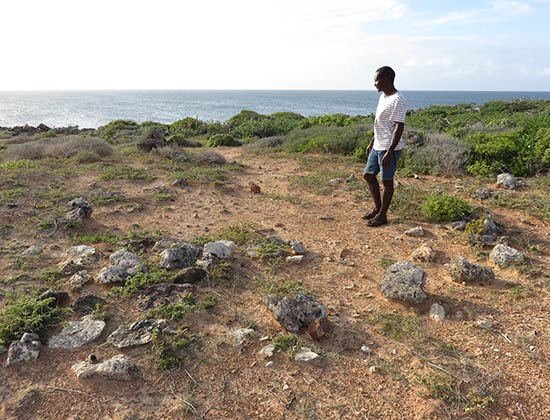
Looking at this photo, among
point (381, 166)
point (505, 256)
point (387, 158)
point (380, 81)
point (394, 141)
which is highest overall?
point (380, 81)

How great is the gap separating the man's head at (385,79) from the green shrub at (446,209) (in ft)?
5.37

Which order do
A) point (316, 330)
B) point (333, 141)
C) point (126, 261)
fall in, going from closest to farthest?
point (316, 330) → point (126, 261) → point (333, 141)

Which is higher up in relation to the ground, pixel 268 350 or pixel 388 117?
pixel 388 117

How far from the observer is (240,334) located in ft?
8.94

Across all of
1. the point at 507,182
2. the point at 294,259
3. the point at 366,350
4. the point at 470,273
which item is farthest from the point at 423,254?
the point at 507,182

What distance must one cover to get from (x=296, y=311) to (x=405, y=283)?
1.01m

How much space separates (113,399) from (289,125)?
15.2m

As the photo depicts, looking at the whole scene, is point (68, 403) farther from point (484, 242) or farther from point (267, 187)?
point (267, 187)

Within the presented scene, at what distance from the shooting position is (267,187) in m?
7.09

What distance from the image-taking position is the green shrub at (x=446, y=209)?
193 inches

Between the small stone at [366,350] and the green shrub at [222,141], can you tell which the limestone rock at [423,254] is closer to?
the small stone at [366,350]

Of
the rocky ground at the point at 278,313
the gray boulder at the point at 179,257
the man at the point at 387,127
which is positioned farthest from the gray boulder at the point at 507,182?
the gray boulder at the point at 179,257

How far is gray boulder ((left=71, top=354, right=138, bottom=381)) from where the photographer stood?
2318 millimetres

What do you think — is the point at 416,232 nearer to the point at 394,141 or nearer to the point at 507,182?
the point at 394,141
